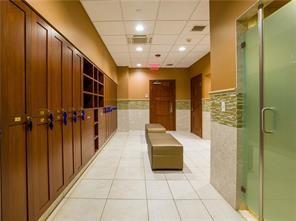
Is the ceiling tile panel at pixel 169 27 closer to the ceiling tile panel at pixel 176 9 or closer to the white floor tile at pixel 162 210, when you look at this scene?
the ceiling tile panel at pixel 176 9

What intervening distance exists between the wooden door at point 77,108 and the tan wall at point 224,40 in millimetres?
2120

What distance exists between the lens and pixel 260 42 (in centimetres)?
210

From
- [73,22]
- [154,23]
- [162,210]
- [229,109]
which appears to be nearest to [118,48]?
[154,23]

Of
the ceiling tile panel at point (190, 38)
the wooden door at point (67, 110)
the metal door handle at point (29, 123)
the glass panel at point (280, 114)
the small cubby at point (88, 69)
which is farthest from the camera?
the ceiling tile panel at point (190, 38)

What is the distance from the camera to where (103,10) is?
3.90 m

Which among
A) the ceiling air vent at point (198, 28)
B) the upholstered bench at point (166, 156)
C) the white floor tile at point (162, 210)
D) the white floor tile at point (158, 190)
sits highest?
the ceiling air vent at point (198, 28)

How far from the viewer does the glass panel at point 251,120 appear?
7.34 feet

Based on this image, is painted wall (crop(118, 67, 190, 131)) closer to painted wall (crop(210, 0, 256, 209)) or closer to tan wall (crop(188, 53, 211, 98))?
tan wall (crop(188, 53, 211, 98))

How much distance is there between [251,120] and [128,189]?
6.32 ft

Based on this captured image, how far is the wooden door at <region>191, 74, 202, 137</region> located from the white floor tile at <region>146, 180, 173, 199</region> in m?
4.94

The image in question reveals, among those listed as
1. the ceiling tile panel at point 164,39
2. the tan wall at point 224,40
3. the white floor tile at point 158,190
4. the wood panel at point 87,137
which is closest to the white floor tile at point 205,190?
the white floor tile at point 158,190

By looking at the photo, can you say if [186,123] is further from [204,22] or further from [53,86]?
[53,86]

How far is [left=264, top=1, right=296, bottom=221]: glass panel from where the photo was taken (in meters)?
1.71

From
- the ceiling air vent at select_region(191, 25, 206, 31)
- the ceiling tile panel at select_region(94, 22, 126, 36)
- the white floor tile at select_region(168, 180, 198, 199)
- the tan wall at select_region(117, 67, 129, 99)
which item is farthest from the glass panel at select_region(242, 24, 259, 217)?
the tan wall at select_region(117, 67, 129, 99)
